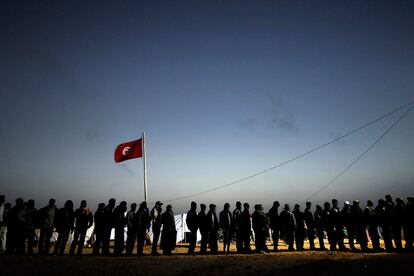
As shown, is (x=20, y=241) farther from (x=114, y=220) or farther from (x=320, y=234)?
(x=320, y=234)

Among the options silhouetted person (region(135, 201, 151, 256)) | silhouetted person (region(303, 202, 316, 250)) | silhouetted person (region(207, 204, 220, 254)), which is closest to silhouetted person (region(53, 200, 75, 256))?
Answer: silhouetted person (region(135, 201, 151, 256))

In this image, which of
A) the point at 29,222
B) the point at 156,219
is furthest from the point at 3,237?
the point at 156,219

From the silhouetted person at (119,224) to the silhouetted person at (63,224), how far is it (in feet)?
6.36

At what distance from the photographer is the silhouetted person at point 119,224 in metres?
12.7

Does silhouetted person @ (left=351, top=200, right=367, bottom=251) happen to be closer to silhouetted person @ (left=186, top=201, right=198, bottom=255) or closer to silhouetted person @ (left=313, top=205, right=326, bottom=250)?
silhouetted person @ (left=313, top=205, right=326, bottom=250)

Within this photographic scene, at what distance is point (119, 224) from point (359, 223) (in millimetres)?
10987

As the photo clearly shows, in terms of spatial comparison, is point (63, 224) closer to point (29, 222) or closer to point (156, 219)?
point (29, 222)

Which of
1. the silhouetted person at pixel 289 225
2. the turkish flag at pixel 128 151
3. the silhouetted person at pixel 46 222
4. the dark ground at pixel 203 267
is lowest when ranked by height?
the dark ground at pixel 203 267

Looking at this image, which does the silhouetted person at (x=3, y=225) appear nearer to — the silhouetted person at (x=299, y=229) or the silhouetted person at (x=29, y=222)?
the silhouetted person at (x=29, y=222)

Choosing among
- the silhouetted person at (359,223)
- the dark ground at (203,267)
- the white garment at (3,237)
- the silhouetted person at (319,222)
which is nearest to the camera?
the dark ground at (203,267)

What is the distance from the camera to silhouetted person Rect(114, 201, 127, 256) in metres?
12.7

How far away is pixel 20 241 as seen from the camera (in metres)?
12.3

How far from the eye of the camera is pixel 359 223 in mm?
13469

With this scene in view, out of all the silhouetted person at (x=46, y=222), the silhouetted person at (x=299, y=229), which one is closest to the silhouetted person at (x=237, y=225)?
the silhouetted person at (x=299, y=229)
